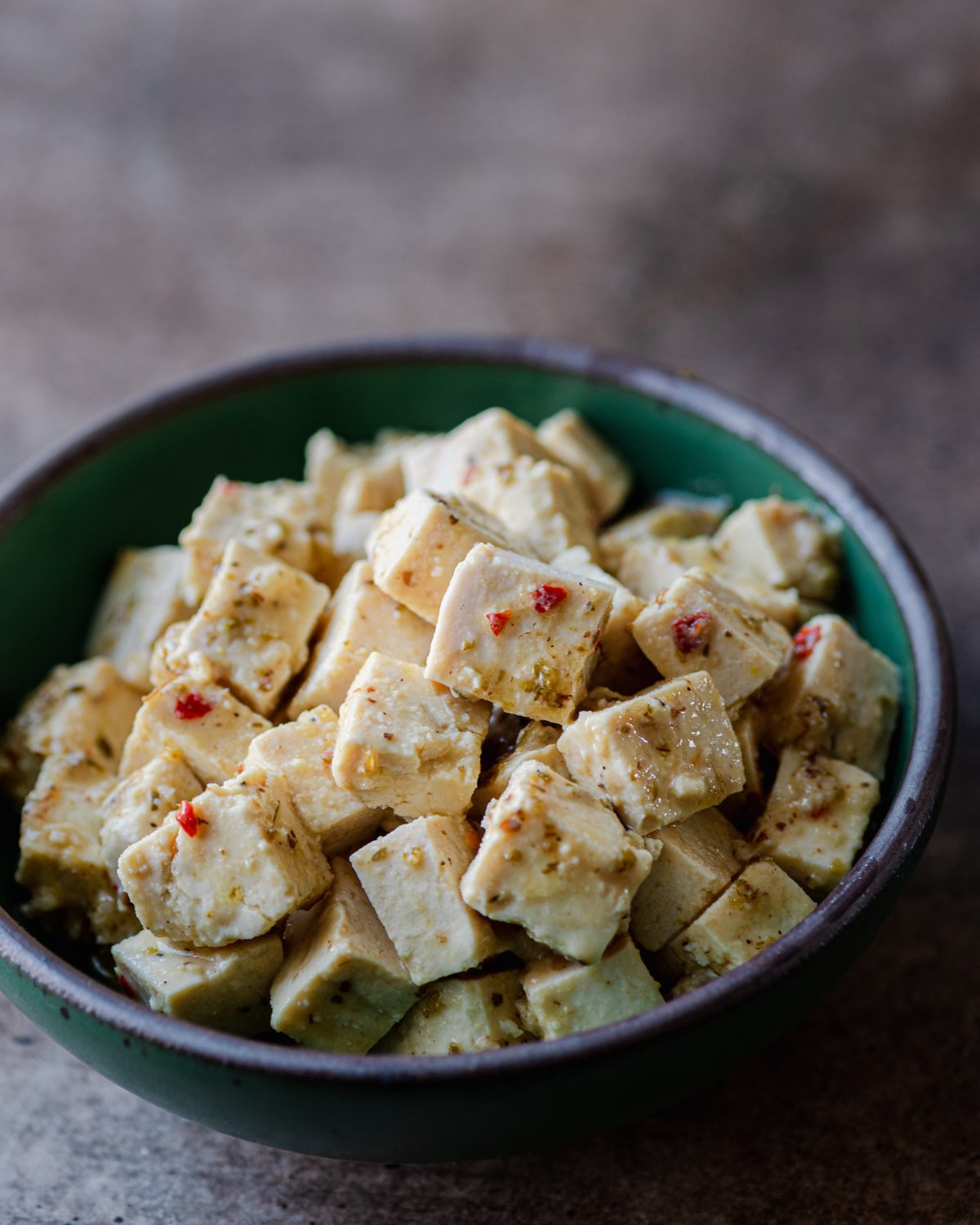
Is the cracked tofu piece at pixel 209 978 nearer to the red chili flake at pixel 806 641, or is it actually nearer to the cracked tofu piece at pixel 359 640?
the cracked tofu piece at pixel 359 640

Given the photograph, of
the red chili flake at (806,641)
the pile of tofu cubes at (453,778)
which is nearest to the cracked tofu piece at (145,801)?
the pile of tofu cubes at (453,778)

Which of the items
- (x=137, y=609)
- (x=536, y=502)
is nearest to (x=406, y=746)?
(x=536, y=502)

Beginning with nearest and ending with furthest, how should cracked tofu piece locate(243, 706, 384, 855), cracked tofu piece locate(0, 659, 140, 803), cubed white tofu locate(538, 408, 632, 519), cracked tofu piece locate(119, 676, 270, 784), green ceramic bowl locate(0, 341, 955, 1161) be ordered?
1. green ceramic bowl locate(0, 341, 955, 1161)
2. cracked tofu piece locate(243, 706, 384, 855)
3. cracked tofu piece locate(119, 676, 270, 784)
4. cracked tofu piece locate(0, 659, 140, 803)
5. cubed white tofu locate(538, 408, 632, 519)

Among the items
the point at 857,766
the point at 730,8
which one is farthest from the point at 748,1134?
the point at 730,8

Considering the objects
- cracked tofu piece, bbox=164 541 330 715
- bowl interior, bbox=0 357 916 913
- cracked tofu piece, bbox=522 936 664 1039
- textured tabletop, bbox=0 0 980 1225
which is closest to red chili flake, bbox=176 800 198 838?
cracked tofu piece, bbox=164 541 330 715

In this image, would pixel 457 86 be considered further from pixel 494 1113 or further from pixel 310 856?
pixel 494 1113

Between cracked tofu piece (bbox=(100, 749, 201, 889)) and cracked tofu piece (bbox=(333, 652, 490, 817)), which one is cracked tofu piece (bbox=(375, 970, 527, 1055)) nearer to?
cracked tofu piece (bbox=(333, 652, 490, 817))

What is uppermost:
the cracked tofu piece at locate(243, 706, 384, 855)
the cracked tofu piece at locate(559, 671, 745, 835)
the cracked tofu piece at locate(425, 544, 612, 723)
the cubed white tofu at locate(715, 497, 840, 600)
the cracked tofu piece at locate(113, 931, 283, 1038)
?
the cubed white tofu at locate(715, 497, 840, 600)
